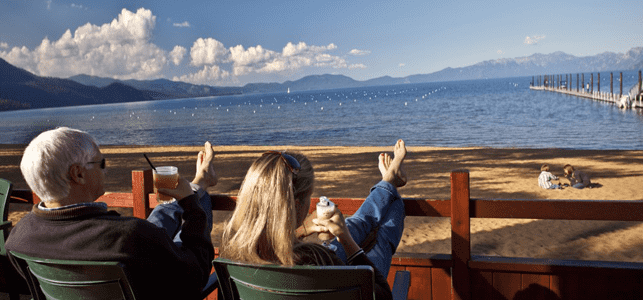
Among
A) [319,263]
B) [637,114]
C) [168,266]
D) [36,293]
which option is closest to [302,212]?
[319,263]

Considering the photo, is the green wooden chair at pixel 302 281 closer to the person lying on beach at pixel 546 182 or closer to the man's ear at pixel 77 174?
the man's ear at pixel 77 174

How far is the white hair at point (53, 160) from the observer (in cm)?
167

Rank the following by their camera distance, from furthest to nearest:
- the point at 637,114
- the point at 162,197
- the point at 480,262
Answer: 1. the point at 637,114
2. the point at 480,262
3. the point at 162,197

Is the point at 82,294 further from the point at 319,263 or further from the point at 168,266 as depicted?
the point at 319,263

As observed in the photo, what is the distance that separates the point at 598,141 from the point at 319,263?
2782 centimetres

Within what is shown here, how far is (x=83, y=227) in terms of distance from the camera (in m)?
1.69

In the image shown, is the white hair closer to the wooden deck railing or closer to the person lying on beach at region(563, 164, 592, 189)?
the wooden deck railing

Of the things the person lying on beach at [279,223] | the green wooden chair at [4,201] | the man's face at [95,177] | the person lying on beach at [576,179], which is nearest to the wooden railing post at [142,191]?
the green wooden chair at [4,201]

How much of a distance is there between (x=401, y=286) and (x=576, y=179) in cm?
1014

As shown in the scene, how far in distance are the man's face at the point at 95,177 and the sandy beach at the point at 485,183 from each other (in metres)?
5.16

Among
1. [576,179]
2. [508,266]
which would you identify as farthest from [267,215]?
[576,179]

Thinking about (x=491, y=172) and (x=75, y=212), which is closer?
(x=75, y=212)

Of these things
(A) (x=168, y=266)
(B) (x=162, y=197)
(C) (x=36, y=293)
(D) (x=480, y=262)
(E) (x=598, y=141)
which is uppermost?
(B) (x=162, y=197)

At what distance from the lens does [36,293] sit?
1919mm
